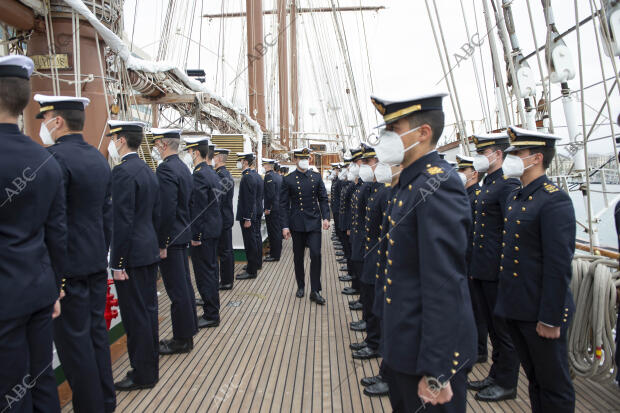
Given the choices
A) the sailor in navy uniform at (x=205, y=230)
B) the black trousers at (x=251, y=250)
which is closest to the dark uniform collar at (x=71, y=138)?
the sailor in navy uniform at (x=205, y=230)

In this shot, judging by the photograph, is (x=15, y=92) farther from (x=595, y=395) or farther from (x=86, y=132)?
(x=595, y=395)

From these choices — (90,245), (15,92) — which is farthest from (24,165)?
(90,245)

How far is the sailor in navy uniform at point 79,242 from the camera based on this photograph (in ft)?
7.24

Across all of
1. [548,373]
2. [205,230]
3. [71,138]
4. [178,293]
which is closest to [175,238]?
[178,293]

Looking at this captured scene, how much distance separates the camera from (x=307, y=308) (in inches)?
192

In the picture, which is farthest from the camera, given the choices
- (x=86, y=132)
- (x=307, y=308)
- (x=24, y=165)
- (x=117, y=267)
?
(x=307, y=308)

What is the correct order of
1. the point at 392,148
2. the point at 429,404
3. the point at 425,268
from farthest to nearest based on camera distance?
1. the point at 392,148
2. the point at 429,404
3. the point at 425,268

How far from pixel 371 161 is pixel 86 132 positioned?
9.06 ft

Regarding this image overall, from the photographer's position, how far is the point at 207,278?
13.9 feet

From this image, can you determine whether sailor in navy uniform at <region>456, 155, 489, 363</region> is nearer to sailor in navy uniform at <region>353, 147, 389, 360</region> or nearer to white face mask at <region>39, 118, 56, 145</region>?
sailor in navy uniform at <region>353, 147, 389, 360</region>

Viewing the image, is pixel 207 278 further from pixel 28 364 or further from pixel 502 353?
pixel 502 353

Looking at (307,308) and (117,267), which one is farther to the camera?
(307,308)

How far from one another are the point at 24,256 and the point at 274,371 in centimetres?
212

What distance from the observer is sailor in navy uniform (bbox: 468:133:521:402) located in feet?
9.16
